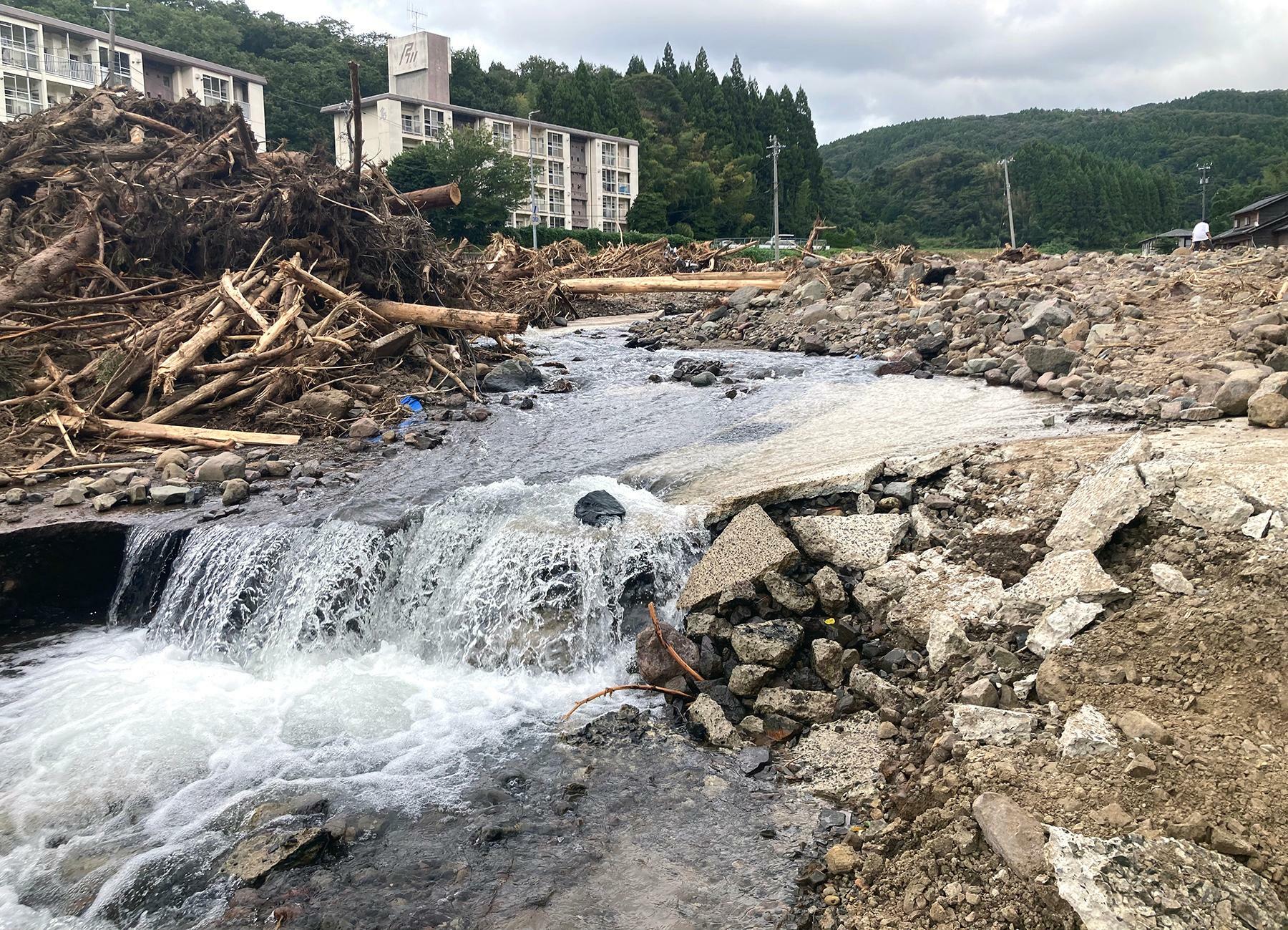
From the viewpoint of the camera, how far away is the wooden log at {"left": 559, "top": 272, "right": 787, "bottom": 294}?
19359 millimetres

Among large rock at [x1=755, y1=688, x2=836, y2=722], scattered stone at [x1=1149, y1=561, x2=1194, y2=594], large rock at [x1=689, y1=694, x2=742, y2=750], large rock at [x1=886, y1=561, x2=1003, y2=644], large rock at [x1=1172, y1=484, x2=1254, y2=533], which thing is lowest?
large rock at [x1=689, y1=694, x2=742, y2=750]

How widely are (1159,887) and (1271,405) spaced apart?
4.54 m

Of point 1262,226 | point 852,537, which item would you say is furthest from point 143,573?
point 1262,226

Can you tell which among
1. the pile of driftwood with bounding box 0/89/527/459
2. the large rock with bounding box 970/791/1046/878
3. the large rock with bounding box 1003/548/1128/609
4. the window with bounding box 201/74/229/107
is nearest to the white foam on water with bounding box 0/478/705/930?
the large rock with bounding box 1003/548/1128/609

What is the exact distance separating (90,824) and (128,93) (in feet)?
43.6

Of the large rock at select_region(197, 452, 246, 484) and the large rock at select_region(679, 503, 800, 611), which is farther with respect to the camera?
the large rock at select_region(197, 452, 246, 484)

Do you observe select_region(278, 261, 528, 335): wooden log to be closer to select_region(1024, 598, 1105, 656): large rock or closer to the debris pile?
the debris pile

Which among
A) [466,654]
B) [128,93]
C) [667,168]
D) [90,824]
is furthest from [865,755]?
[667,168]

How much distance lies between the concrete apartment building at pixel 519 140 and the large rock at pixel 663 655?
48.7 m

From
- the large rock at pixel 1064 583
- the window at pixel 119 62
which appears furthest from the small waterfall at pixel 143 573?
the window at pixel 119 62

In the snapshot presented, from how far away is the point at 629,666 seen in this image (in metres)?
5.77

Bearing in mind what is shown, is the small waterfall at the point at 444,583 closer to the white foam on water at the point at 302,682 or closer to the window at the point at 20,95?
the white foam on water at the point at 302,682

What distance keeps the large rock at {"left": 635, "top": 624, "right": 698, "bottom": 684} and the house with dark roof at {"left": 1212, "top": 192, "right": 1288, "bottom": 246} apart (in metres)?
31.5

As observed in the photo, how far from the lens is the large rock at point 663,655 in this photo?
5402mm
